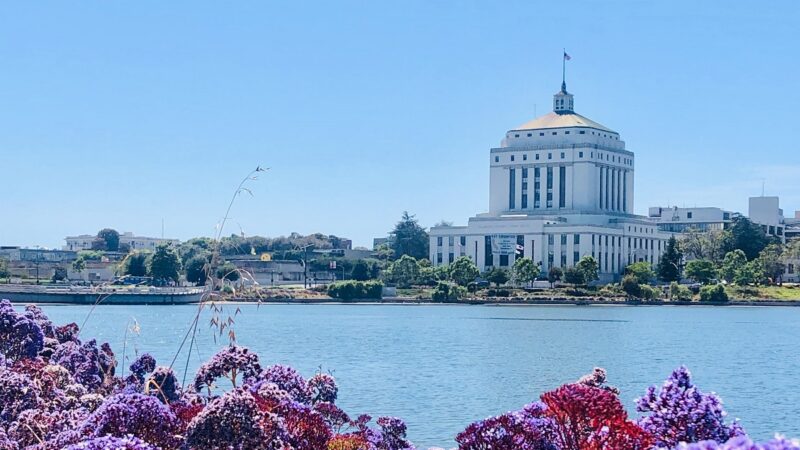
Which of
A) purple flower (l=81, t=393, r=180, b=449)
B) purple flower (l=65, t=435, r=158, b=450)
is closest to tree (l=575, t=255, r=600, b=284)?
purple flower (l=81, t=393, r=180, b=449)

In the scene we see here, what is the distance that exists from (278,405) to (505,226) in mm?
157167

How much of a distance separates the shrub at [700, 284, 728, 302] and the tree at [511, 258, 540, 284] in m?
19.8

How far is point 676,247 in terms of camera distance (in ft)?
529

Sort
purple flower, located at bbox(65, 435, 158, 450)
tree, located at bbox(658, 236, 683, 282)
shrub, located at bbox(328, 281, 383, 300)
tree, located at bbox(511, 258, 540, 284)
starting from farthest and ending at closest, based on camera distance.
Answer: tree, located at bbox(658, 236, 683, 282)
shrub, located at bbox(328, 281, 383, 300)
tree, located at bbox(511, 258, 540, 284)
purple flower, located at bbox(65, 435, 158, 450)

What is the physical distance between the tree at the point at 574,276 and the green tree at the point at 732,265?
17.4 metres

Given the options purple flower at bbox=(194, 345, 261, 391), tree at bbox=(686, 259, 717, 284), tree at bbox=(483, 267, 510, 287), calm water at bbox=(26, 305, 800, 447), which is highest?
tree at bbox=(686, 259, 717, 284)

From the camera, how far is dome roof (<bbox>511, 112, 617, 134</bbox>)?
581 feet

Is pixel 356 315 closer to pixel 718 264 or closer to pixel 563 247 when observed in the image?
pixel 563 247

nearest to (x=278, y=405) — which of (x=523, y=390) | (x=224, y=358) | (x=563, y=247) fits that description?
(x=224, y=358)

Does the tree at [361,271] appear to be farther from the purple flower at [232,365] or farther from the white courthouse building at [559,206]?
the purple flower at [232,365]

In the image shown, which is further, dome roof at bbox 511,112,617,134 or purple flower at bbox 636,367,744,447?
dome roof at bbox 511,112,617,134

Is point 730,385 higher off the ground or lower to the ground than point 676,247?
lower

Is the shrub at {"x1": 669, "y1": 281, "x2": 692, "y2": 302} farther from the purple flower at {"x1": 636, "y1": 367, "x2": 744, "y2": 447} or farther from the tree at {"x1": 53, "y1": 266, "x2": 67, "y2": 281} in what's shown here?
the purple flower at {"x1": 636, "y1": 367, "x2": 744, "y2": 447}

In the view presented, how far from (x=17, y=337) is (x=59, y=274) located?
177m
